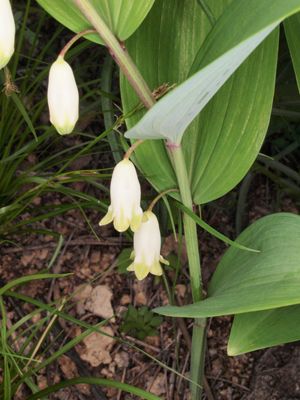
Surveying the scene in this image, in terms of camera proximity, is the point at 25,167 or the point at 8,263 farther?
the point at 25,167

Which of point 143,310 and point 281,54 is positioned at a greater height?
point 281,54

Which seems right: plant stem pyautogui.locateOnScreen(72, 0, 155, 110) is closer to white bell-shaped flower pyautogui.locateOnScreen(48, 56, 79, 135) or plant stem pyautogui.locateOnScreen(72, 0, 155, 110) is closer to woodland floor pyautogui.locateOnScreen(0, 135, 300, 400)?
white bell-shaped flower pyautogui.locateOnScreen(48, 56, 79, 135)

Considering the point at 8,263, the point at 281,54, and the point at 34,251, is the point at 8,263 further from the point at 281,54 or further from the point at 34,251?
the point at 281,54

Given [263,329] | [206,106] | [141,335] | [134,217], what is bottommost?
[141,335]

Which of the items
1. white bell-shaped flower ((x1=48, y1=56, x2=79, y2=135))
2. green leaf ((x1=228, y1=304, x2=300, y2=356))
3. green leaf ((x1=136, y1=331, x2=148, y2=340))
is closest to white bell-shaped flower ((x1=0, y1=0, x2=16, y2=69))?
white bell-shaped flower ((x1=48, y1=56, x2=79, y2=135))

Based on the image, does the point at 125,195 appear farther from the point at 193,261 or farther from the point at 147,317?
the point at 147,317

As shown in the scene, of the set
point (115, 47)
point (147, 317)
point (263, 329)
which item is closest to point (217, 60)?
point (115, 47)

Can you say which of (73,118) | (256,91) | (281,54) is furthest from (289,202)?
(73,118)

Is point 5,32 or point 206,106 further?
point 206,106
